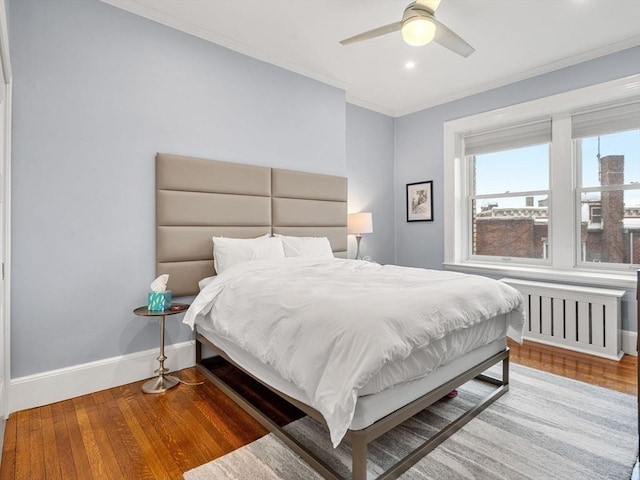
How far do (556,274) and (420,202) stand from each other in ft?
6.09

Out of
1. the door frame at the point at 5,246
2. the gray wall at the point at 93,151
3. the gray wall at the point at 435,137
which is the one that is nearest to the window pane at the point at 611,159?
the gray wall at the point at 435,137

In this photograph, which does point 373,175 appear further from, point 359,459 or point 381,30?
point 359,459

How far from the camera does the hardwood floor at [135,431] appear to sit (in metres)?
1.71

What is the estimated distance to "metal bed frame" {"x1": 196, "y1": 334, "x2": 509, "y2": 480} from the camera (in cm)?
145

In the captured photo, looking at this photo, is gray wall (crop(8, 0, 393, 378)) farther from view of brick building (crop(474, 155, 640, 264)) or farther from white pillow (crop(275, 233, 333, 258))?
view of brick building (crop(474, 155, 640, 264))

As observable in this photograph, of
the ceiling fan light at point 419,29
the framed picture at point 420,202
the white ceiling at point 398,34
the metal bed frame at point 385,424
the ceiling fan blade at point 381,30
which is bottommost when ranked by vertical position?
the metal bed frame at point 385,424

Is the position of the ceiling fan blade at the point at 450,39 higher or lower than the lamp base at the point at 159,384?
higher

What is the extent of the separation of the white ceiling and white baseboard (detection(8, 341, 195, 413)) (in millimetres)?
2679

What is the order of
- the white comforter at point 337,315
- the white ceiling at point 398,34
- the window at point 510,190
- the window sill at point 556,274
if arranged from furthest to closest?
the window at point 510,190
the window sill at point 556,274
the white ceiling at point 398,34
the white comforter at point 337,315

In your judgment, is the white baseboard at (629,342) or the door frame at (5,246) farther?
the white baseboard at (629,342)

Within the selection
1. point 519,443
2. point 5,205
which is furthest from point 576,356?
point 5,205

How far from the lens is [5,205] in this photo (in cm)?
214

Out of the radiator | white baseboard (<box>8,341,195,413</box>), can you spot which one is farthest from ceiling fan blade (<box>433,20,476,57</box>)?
white baseboard (<box>8,341,195,413</box>)

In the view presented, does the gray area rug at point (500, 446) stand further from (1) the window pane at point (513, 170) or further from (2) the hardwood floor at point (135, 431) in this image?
(1) the window pane at point (513, 170)
